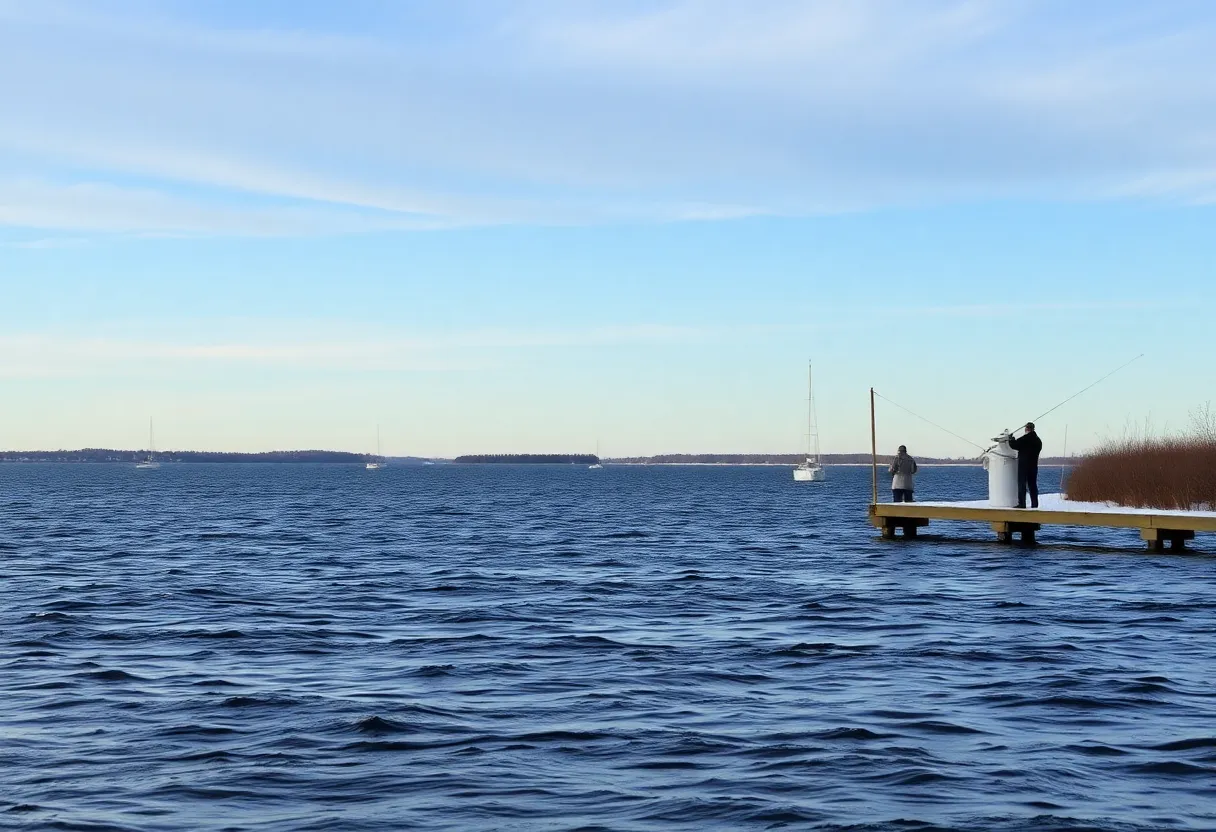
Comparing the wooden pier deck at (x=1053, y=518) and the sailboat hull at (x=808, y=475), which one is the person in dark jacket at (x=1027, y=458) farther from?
the sailboat hull at (x=808, y=475)

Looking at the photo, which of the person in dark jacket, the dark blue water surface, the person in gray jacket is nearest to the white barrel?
the person in dark jacket

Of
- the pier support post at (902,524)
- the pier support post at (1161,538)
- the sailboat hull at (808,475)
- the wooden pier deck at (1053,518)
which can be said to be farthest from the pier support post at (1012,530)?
the sailboat hull at (808,475)

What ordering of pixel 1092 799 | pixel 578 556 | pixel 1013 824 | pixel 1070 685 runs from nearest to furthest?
pixel 1013 824
pixel 1092 799
pixel 1070 685
pixel 578 556

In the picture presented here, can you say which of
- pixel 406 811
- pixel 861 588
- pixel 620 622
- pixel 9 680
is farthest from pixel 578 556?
pixel 406 811

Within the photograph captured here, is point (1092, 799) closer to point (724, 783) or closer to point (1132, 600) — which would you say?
point (724, 783)

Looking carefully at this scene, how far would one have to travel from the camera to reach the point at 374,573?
28.4 meters

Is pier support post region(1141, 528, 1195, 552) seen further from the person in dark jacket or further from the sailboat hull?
the sailboat hull

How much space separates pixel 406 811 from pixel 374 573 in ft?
64.4

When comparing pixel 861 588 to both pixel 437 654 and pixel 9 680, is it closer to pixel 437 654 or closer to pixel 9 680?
pixel 437 654

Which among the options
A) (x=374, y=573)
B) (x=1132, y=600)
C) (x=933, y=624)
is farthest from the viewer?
(x=374, y=573)

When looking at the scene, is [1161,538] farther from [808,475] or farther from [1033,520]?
[808,475]

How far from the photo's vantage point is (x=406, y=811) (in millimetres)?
9070

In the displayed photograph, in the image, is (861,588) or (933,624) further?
(861,588)

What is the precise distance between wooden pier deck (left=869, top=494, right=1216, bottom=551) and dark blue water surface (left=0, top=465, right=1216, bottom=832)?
839mm
